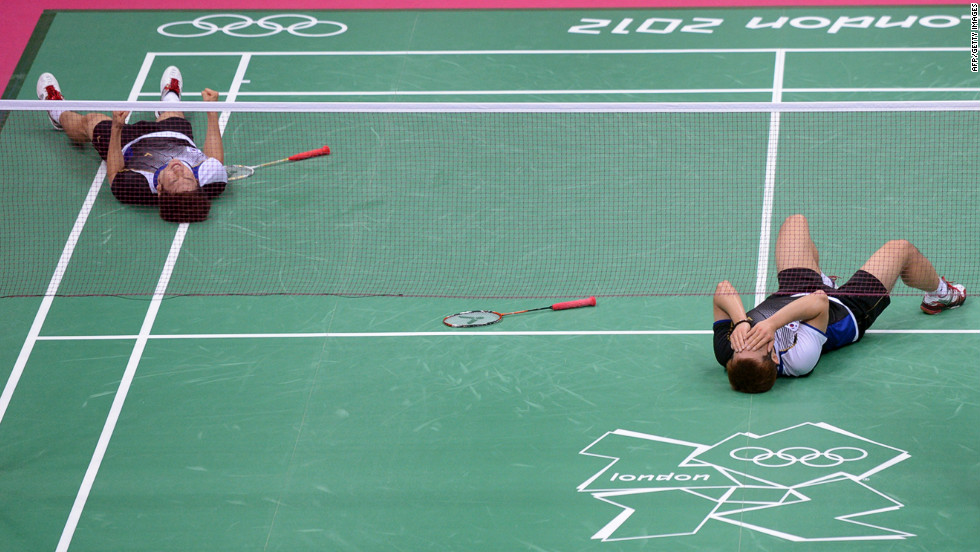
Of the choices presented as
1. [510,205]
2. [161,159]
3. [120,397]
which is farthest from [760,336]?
[161,159]

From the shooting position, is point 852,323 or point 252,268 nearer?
point 852,323

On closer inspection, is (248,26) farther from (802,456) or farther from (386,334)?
(802,456)

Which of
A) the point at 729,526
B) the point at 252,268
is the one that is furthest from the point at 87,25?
the point at 729,526

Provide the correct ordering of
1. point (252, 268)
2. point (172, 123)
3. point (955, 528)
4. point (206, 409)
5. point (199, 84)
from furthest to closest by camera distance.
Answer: point (199, 84) → point (172, 123) → point (252, 268) → point (206, 409) → point (955, 528)

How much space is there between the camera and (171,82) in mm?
12148

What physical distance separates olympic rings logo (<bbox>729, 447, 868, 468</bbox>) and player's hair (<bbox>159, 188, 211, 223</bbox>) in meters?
5.14

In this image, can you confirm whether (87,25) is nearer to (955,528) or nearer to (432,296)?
(432,296)

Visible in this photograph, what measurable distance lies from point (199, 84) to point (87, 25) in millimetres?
2172

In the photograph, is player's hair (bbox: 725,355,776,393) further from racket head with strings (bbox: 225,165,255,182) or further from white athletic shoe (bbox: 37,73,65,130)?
white athletic shoe (bbox: 37,73,65,130)

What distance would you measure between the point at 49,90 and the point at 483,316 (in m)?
5.29

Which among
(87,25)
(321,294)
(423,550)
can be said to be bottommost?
(423,550)

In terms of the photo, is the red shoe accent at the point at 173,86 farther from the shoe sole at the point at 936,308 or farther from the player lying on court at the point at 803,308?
the shoe sole at the point at 936,308

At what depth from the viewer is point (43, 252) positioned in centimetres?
1048

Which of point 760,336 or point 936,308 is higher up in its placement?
point 760,336
